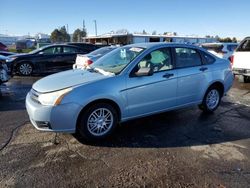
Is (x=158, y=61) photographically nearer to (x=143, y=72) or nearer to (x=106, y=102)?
(x=143, y=72)

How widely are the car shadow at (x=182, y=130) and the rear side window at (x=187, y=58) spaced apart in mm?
1196

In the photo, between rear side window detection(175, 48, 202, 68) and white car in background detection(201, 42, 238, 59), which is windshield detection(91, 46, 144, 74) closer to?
rear side window detection(175, 48, 202, 68)

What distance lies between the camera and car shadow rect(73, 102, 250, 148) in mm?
4305

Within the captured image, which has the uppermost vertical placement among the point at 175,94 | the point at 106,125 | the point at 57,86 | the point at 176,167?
the point at 57,86

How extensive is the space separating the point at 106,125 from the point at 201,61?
8.63 ft

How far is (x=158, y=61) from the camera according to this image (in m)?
4.89

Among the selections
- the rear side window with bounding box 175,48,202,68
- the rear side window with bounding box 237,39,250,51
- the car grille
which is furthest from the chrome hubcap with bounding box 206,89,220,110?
the rear side window with bounding box 237,39,250,51

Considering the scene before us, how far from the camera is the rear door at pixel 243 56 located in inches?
357

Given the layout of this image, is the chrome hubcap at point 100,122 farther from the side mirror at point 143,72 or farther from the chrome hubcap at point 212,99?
the chrome hubcap at point 212,99

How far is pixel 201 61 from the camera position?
5.55 metres

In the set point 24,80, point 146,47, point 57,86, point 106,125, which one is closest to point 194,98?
point 146,47

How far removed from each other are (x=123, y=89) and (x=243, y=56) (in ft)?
21.8

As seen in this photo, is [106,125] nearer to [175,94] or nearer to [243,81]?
[175,94]

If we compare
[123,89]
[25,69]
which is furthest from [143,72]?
[25,69]
